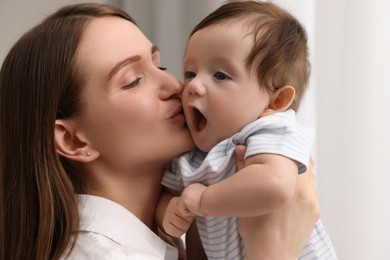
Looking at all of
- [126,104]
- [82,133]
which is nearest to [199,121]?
[126,104]

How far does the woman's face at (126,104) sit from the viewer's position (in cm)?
126

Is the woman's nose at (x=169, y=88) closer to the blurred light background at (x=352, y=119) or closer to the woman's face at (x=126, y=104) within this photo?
the woman's face at (x=126, y=104)

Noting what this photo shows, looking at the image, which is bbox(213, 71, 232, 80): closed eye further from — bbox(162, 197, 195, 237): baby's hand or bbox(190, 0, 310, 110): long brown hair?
bbox(162, 197, 195, 237): baby's hand

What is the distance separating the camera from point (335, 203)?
1.90 m

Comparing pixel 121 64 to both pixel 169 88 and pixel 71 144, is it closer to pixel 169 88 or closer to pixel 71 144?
pixel 169 88

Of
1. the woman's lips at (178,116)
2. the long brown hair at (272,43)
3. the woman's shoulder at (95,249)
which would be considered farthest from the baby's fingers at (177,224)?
the long brown hair at (272,43)

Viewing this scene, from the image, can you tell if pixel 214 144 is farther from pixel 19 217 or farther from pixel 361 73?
pixel 361 73

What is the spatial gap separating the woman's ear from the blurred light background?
725 mm

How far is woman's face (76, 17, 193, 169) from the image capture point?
1.26 meters

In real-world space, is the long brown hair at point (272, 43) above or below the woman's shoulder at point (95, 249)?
above

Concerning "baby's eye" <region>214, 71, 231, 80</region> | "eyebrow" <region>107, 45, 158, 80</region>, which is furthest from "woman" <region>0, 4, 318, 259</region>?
"baby's eye" <region>214, 71, 231, 80</region>

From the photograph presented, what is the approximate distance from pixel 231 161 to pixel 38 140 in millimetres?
432

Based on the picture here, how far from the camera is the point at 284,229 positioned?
4.06 ft

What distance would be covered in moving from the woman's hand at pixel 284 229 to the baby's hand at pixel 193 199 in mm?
133
